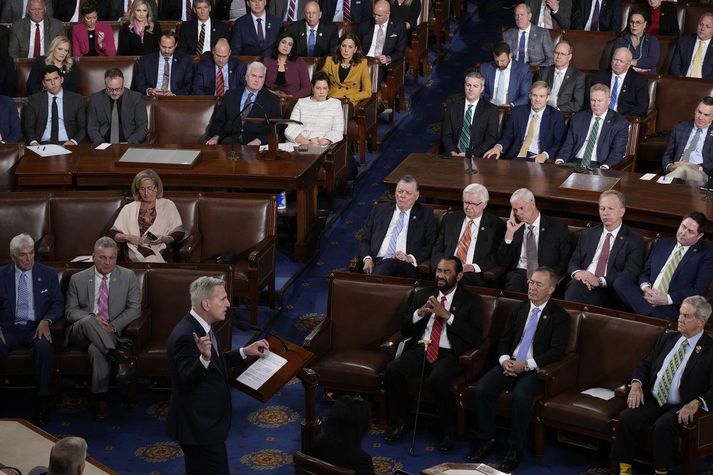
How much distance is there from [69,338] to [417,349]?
2063 millimetres

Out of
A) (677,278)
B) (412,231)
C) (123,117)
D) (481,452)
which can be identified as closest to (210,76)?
(123,117)

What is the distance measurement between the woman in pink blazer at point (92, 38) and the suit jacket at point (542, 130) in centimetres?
396

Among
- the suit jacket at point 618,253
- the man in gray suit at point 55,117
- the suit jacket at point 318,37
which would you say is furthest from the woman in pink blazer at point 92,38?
the suit jacket at point 618,253

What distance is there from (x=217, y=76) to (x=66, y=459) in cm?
626

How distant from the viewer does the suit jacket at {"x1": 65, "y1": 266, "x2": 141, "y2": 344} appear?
718 cm

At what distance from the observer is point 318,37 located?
11016 millimetres

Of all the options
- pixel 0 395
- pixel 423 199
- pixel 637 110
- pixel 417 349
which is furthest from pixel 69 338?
pixel 637 110

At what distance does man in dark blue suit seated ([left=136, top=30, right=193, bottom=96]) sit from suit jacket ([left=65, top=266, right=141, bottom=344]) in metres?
3.43

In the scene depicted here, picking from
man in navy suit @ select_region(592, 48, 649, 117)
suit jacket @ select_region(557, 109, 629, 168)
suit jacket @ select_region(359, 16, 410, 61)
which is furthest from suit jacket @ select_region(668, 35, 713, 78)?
suit jacket @ select_region(359, 16, 410, 61)

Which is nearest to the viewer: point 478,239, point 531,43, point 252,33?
point 478,239

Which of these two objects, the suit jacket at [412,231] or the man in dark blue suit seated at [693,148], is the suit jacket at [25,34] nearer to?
the suit jacket at [412,231]

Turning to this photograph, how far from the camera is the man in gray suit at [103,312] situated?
701 centimetres

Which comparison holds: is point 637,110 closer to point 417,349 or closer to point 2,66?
point 417,349

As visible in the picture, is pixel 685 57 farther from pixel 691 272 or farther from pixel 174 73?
pixel 174 73
